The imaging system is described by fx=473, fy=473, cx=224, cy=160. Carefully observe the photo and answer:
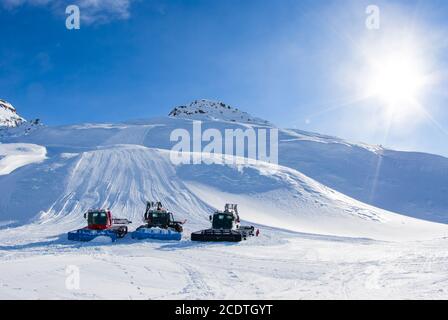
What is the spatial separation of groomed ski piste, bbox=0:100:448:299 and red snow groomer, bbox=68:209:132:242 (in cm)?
66

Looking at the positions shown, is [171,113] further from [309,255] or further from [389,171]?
[309,255]

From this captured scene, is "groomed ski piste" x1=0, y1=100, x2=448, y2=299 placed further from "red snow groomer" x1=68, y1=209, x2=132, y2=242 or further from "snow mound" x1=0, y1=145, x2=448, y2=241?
"red snow groomer" x1=68, y1=209, x2=132, y2=242

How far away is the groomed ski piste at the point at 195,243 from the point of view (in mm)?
12047

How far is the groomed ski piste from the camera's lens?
39.5ft

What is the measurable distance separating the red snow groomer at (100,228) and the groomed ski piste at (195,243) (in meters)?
0.66

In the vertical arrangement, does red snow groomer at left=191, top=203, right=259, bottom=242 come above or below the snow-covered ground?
above

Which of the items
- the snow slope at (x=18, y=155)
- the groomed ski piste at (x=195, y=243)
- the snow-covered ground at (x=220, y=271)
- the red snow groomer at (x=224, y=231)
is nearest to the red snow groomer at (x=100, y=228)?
the groomed ski piste at (x=195, y=243)

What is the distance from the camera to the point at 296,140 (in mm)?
77312

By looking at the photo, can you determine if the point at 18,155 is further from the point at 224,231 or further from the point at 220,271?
the point at 220,271

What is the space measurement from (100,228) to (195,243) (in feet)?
19.1

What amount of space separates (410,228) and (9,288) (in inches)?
1182

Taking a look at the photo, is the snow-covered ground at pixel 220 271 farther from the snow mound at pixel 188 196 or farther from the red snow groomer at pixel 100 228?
the snow mound at pixel 188 196

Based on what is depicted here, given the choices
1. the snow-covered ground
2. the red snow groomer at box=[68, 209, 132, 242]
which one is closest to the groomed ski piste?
the snow-covered ground
